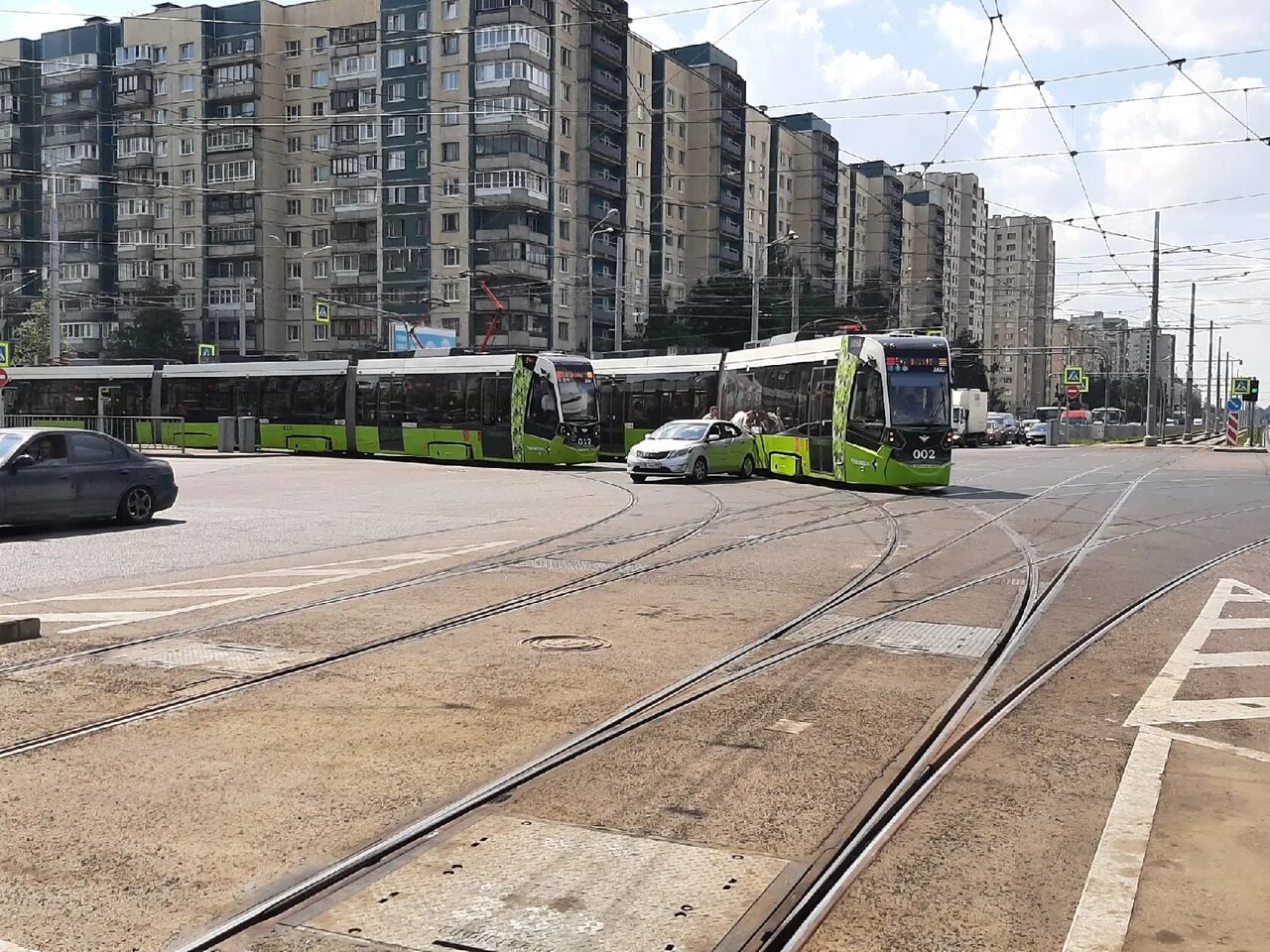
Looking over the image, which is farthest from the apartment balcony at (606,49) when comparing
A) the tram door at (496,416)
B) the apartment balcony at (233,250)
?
the tram door at (496,416)

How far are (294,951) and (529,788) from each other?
68.5 inches

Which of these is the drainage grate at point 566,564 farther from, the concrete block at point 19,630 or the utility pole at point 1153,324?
the utility pole at point 1153,324

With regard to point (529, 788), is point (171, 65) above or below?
above

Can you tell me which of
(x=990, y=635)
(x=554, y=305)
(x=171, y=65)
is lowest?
(x=990, y=635)

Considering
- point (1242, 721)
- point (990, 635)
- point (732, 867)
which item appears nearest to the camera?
point (732, 867)

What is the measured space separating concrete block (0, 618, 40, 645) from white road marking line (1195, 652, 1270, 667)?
792cm

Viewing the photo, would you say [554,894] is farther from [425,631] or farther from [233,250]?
[233,250]

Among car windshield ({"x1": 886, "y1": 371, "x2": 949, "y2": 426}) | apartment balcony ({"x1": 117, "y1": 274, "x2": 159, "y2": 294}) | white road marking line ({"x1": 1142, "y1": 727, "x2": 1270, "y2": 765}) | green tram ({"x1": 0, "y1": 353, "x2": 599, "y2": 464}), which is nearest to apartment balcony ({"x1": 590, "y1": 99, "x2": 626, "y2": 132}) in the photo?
apartment balcony ({"x1": 117, "y1": 274, "x2": 159, "y2": 294})

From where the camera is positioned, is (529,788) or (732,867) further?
(529,788)

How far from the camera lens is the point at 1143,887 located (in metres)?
4.45

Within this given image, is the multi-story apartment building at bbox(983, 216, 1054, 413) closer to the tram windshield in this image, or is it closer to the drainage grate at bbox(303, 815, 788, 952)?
the tram windshield

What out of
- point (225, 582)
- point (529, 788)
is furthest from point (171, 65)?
point (529, 788)

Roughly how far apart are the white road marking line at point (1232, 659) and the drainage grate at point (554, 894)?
5135 millimetres

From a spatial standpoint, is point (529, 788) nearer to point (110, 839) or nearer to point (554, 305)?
point (110, 839)
